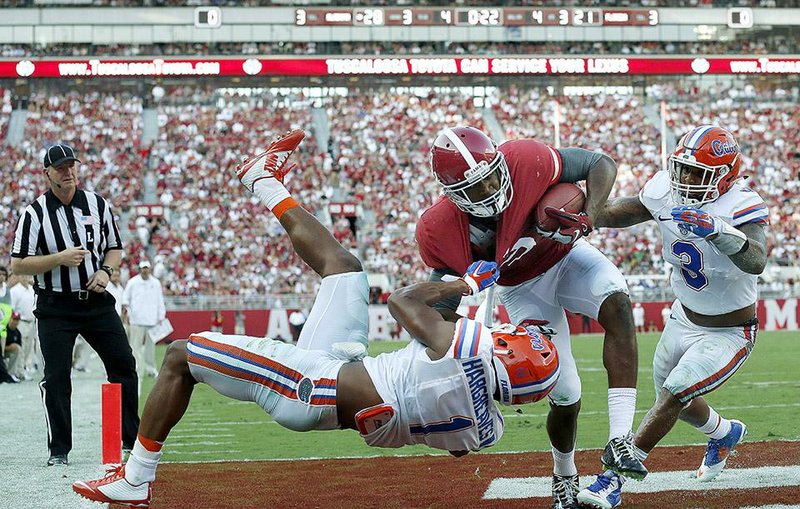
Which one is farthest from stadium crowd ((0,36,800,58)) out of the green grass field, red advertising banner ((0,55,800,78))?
the green grass field

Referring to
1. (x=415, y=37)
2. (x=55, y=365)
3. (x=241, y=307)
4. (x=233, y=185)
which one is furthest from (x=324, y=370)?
(x=415, y=37)

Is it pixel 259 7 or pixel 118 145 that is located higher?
pixel 259 7

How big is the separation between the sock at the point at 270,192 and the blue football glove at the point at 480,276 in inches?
45.7

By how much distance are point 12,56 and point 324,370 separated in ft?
108

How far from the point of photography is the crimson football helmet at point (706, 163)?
191 inches

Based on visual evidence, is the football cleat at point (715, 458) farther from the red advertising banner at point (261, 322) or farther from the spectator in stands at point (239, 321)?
the spectator in stands at point (239, 321)

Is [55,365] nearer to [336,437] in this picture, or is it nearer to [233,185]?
[336,437]

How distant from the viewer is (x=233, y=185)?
27750 mm

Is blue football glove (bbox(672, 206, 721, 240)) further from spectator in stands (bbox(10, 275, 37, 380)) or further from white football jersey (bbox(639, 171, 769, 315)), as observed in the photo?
spectator in stands (bbox(10, 275, 37, 380))

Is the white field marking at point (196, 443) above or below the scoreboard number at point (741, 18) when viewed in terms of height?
below

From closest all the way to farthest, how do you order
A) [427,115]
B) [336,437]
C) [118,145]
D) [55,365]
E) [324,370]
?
[324,370], [55,365], [336,437], [118,145], [427,115]

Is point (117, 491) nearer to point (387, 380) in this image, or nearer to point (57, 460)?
point (387, 380)

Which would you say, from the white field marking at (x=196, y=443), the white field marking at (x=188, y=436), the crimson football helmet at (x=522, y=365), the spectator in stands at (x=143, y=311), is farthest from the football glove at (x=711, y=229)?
the spectator in stands at (x=143, y=311)

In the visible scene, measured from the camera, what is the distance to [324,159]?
1147 inches
